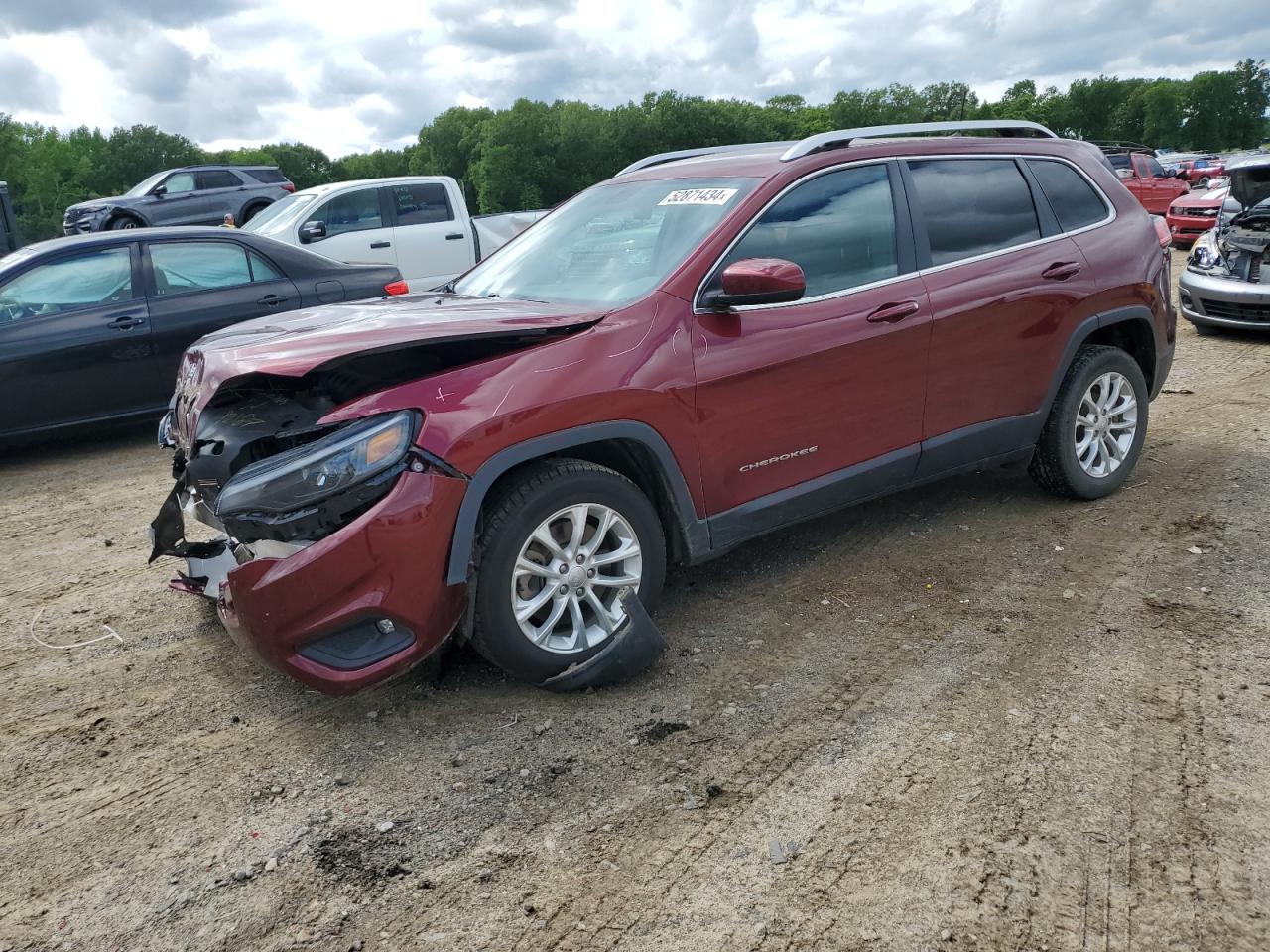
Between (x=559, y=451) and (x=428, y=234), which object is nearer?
(x=559, y=451)

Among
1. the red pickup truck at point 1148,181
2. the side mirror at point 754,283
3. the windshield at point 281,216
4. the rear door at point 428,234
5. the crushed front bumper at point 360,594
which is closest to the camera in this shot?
the crushed front bumper at point 360,594

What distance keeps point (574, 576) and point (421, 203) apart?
33.1ft

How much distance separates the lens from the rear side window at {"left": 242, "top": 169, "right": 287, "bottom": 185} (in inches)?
790

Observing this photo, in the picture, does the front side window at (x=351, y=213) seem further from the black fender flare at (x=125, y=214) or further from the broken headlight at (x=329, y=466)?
the broken headlight at (x=329, y=466)

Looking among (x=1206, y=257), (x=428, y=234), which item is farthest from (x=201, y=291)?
(x=1206, y=257)

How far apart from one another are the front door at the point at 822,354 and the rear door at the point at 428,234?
28.5ft

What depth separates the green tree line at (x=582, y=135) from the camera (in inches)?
3135

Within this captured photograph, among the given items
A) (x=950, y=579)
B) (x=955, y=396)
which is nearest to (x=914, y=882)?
(x=950, y=579)

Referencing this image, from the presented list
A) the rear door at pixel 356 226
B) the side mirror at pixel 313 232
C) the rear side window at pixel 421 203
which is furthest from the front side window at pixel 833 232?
the rear side window at pixel 421 203

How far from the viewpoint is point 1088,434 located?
5266 millimetres

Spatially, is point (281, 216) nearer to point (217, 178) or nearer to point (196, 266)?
point (196, 266)

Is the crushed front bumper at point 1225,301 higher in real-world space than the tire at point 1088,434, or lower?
higher

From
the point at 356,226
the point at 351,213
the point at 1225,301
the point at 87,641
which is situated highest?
the point at 351,213

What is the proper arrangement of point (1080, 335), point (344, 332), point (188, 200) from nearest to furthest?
1. point (344, 332)
2. point (1080, 335)
3. point (188, 200)
